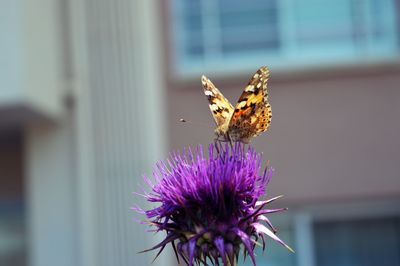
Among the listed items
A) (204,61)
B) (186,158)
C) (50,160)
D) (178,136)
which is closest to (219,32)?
(204,61)

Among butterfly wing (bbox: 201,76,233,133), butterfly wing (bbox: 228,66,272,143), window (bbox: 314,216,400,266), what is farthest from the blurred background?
butterfly wing (bbox: 228,66,272,143)

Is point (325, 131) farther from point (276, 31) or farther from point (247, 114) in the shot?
point (247, 114)

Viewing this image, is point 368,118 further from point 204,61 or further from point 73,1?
point 73,1

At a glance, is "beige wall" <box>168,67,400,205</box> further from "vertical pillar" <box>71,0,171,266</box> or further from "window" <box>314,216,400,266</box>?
"vertical pillar" <box>71,0,171,266</box>

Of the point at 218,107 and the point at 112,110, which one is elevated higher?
the point at 112,110

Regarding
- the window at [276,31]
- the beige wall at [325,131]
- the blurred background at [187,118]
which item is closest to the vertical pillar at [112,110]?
the blurred background at [187,118]

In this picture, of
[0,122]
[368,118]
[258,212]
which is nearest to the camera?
[258,212]

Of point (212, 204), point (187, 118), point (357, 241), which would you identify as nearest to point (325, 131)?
point (357, 241)
